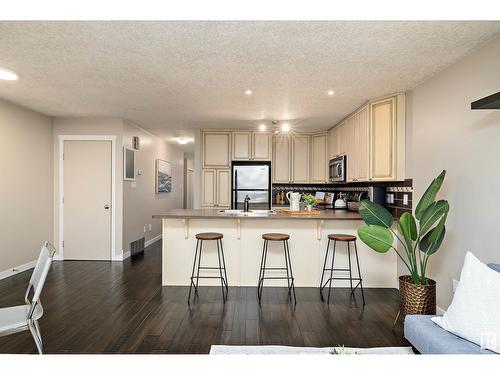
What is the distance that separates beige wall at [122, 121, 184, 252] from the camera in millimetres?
5391

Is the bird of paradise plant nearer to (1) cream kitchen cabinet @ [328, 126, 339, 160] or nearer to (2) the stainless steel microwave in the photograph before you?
(2) the stainless steel microwave

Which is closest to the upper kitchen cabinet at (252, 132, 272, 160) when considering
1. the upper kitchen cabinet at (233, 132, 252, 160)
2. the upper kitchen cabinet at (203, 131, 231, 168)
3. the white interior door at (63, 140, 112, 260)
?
the upper kitchen cabinet at (233, 132, 252, 160)

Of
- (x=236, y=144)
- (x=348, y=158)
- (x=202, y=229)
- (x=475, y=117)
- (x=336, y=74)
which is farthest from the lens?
(x=236, y=144)

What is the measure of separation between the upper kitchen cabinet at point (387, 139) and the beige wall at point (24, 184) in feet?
15.6

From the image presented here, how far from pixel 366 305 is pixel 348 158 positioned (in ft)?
7.60

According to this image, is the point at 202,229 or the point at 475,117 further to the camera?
the point at 202,229

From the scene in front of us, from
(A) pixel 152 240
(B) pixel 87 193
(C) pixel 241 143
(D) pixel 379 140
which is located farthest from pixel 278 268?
(A) pixel 152 240

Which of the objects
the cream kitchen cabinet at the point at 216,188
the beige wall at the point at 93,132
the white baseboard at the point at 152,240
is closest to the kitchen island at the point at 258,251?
the beige wall at the point at 93,132

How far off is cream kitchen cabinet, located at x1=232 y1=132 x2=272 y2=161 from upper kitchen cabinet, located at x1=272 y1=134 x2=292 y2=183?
0.62 feet
